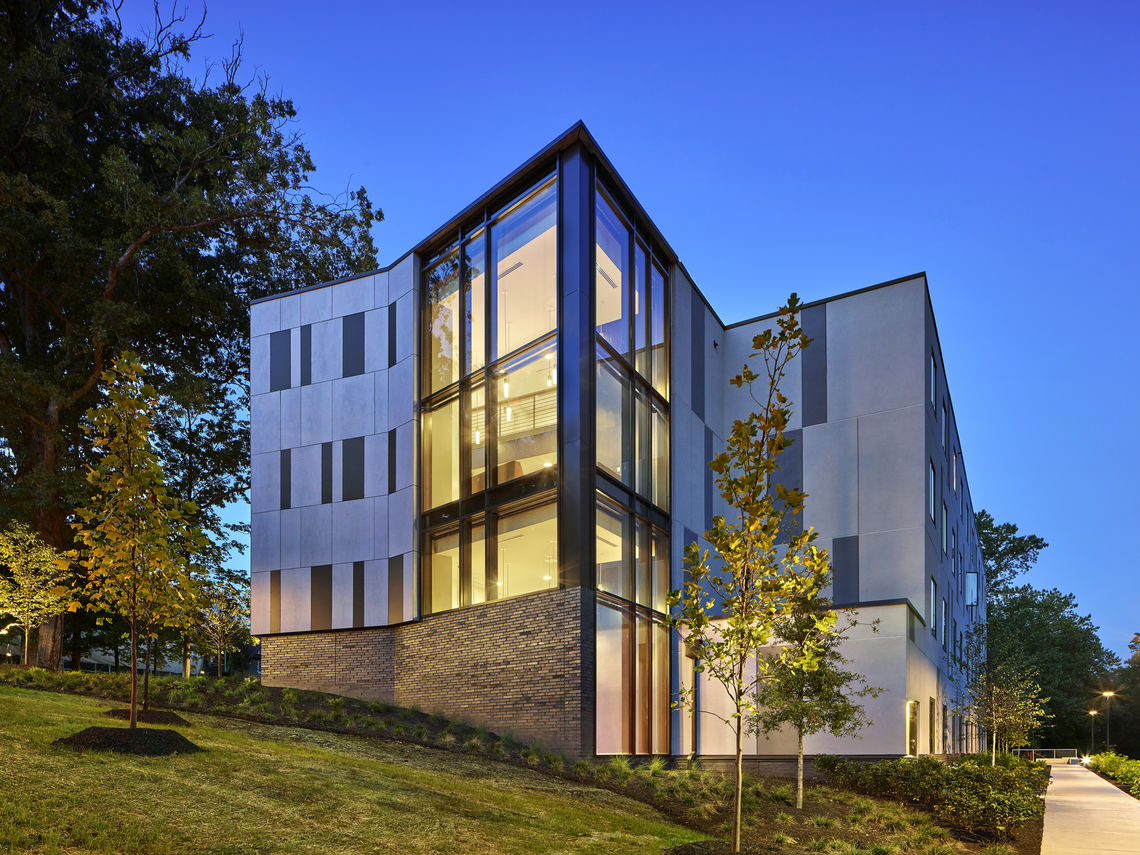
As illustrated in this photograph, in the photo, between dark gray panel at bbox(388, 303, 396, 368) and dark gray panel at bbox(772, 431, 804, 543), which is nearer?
dark gray panel at bbox(388, 303, 396, 368)

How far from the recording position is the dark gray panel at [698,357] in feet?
82.4

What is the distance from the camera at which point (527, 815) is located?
34.0 feet

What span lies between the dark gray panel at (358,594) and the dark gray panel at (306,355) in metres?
5.97

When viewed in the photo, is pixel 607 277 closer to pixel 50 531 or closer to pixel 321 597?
pixel 321 597

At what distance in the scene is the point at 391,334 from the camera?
24.4 metres

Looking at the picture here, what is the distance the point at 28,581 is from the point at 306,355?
945cm

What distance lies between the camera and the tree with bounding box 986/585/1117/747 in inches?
2726

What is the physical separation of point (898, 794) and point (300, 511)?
17.5 m

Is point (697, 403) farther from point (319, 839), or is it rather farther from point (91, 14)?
point (91, 14)

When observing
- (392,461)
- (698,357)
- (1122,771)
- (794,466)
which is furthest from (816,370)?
(1122,771)

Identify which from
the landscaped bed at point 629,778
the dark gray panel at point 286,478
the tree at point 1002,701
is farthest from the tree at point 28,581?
the tree at point 1002,701

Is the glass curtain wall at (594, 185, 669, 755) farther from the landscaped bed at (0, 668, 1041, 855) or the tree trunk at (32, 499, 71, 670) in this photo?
the tree trunk at (32, 499, 71, 670)

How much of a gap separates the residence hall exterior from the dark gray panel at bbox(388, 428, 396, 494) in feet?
0.26

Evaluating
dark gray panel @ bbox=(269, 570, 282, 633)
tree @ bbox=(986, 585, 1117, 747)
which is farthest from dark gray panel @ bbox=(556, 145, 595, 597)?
tree @ bbox=(986, 585, 1117, 747)
